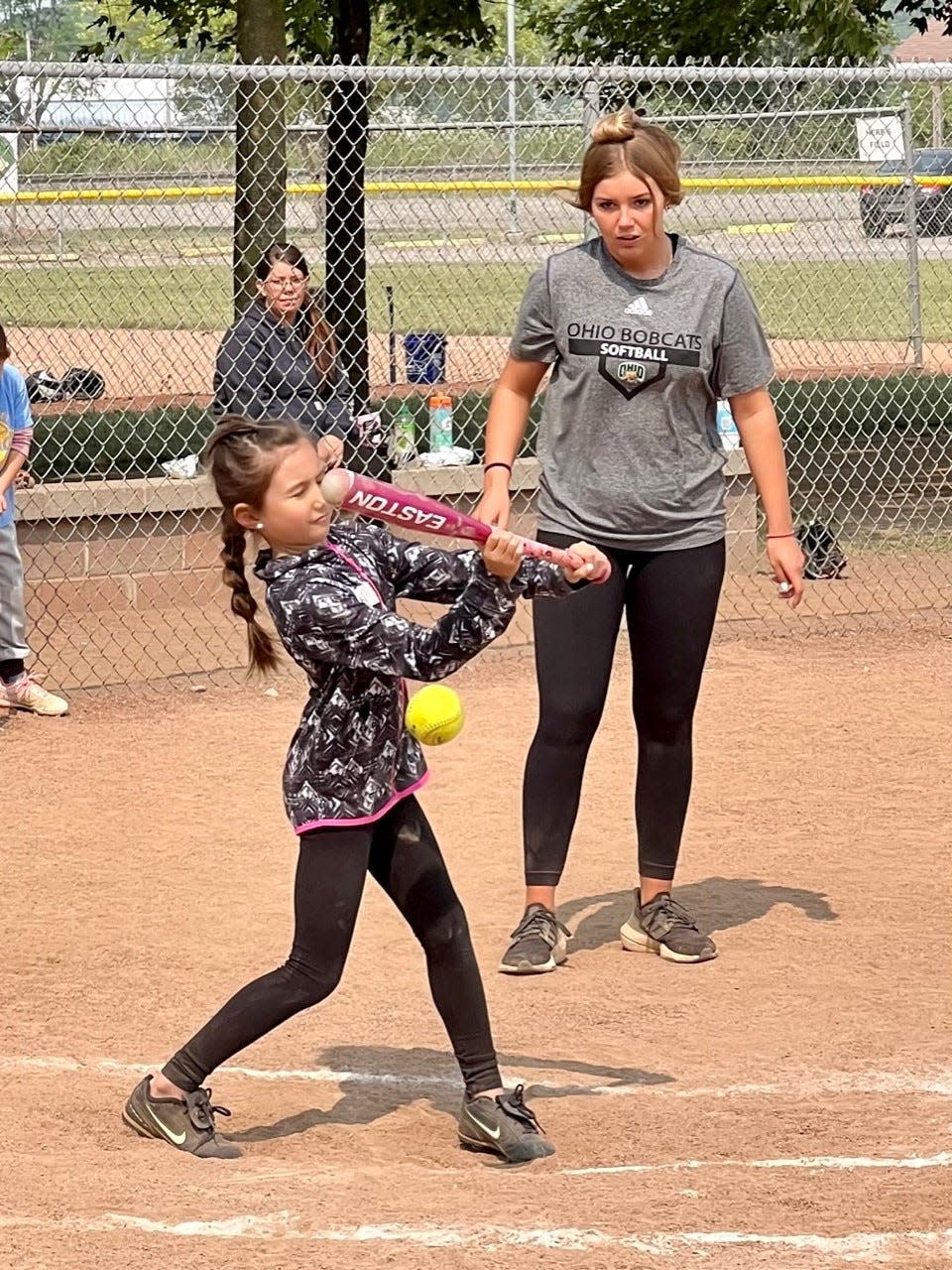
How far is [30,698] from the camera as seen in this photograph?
7.76 meters

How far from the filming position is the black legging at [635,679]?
15.9ft

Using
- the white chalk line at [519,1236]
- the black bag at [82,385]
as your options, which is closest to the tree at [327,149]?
the black bag at [82,385]

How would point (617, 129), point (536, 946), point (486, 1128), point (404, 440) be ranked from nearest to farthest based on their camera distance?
1. point (486, 1128)
2. point (617, 129)
3. point (536, 946)
4. point (404, 440)

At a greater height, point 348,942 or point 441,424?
point 348,942

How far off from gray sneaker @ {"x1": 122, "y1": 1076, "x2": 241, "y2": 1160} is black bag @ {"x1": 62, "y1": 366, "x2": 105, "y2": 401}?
9.21 m

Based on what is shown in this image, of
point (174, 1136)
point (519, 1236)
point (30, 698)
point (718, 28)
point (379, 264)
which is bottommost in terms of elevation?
point (30, 698)

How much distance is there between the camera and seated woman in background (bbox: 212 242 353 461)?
800cm

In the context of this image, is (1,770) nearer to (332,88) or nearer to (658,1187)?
(658,1187)

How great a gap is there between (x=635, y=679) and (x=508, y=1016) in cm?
95

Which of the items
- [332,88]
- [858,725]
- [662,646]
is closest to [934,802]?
[858,725]

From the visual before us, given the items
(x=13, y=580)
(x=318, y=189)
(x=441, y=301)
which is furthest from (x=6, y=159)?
(x=441, y=301)

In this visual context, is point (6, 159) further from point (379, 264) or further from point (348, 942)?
point (348, 942)

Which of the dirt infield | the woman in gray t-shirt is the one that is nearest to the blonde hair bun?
the woman in gray t-shirt

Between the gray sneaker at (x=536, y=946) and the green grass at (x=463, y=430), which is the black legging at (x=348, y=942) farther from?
the green grass at (x=463, y=430)
